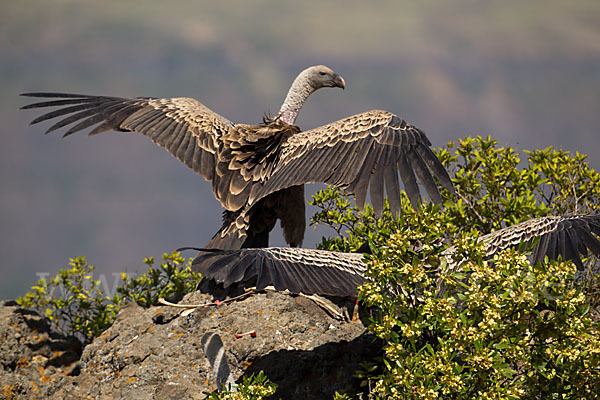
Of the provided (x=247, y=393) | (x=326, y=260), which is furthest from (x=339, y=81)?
(x=247, y=393)

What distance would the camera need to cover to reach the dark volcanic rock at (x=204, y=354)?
4.59 m

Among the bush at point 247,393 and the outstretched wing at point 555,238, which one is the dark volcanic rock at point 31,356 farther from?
the outstretched wing at point 555,238

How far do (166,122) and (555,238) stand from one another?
151 inches

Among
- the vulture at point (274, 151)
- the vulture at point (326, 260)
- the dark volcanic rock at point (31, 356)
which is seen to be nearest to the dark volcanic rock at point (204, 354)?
the dark volcanic rock at point (31, 356)

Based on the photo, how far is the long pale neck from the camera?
7.26 m

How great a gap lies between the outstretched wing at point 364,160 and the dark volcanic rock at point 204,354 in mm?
925

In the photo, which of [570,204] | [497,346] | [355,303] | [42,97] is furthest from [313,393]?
[42,97]

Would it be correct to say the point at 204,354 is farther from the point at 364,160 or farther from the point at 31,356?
the point at 364,160

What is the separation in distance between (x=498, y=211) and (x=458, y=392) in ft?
10.1

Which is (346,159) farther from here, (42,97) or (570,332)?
(42,97)

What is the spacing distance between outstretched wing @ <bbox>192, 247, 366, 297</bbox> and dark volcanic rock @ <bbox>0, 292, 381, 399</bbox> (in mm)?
395

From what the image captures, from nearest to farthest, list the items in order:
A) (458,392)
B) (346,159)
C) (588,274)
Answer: (458,392) → (346,159) → (588,274)

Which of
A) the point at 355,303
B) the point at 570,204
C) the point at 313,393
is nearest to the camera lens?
the point at 313,393

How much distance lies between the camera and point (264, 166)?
603 cm
